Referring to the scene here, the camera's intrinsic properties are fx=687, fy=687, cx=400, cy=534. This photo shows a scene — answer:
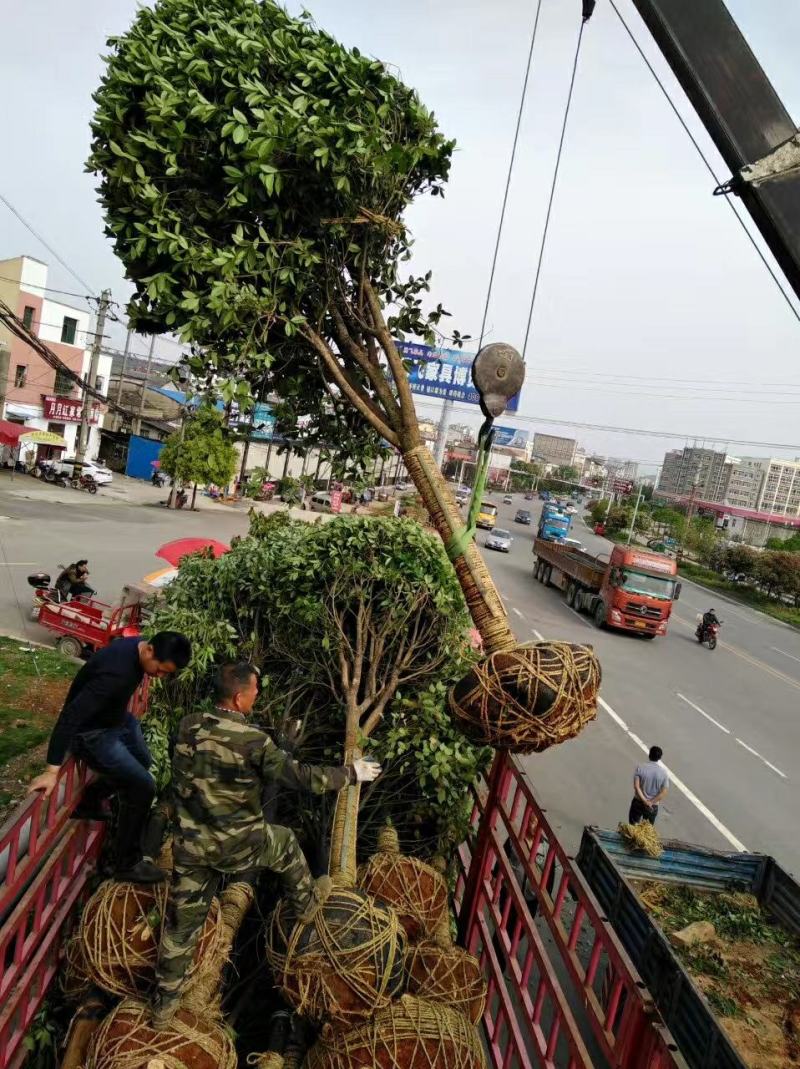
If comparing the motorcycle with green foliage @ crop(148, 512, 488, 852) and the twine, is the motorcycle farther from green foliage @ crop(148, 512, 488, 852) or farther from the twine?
the twine

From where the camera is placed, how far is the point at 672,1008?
14.4 feet

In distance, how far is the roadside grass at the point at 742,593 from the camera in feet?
113

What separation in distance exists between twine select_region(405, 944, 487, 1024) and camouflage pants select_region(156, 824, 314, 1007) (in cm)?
65

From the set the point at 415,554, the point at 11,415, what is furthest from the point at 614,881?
the point at 11,415

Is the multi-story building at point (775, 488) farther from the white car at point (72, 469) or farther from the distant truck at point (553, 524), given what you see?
the white car at point (72, 469)

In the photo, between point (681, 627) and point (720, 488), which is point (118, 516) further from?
point (720, 488)

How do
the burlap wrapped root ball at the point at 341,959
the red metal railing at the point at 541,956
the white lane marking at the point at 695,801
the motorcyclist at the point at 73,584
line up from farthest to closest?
the motorcyclist at the point at 73,584
the white lane marking at the point at 695,801
the burlap wrapped root ball at the point at 341,959
the red metal railing at the point at 541,956

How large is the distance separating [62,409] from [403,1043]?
34317mm

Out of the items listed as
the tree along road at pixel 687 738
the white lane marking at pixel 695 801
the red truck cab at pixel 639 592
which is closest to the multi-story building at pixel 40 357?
the tree along road at pixel 687 738

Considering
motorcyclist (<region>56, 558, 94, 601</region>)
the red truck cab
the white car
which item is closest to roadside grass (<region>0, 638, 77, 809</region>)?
motorcyclist (<region>56, 558, 94, 601</region>)

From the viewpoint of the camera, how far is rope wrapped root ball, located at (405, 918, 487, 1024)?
10.5ft

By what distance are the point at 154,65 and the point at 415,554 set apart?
3159 millimetres

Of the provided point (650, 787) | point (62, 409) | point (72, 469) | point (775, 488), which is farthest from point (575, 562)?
point (775, 488)

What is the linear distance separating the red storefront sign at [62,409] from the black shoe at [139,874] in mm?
32780
